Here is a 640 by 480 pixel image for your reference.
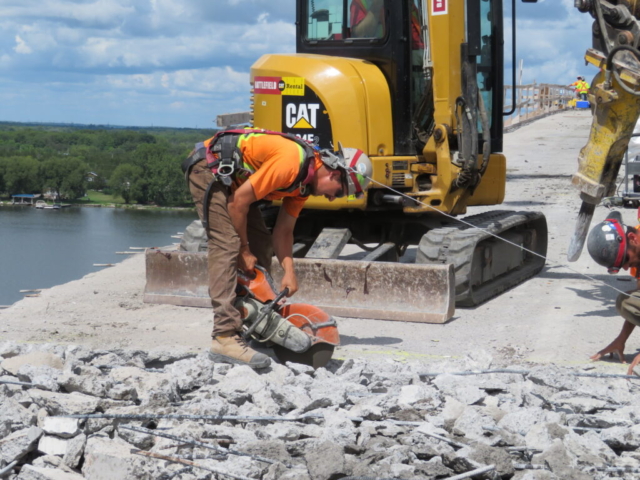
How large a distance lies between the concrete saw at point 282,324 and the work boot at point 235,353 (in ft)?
0.48

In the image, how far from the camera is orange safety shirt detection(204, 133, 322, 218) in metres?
5.67

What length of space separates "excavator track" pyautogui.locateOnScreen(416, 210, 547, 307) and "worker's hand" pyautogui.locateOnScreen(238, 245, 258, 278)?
7.49 ft

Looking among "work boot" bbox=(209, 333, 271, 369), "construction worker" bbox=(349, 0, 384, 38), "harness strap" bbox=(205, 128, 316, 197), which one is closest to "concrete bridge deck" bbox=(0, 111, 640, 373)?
"work boot" bbox=(209, 333, 271, 369)

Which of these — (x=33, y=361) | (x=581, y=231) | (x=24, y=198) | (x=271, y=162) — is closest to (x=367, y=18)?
(x=581, y=231)

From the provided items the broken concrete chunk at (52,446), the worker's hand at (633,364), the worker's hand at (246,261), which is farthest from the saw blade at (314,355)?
the broken concrete chunk at (52,446)

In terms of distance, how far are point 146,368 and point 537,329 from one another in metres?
3.25

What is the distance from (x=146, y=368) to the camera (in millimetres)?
5746

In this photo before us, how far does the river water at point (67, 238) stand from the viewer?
14.0 m

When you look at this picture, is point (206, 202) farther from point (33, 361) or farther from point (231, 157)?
point (33, 361)

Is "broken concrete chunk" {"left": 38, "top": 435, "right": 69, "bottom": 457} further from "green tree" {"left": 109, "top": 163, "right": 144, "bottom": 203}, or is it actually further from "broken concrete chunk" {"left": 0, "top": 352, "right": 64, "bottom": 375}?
"green tree" {"left": 109, "top": 163, "right": 144, "bottom": 203}

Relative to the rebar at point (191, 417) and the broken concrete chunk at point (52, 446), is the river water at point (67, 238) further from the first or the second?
the broken concrete chunk at point (52, 446)

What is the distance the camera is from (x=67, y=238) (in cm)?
2041

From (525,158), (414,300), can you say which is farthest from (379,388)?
(525,158)

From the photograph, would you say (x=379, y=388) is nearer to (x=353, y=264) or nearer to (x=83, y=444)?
(x=83, y=444)
